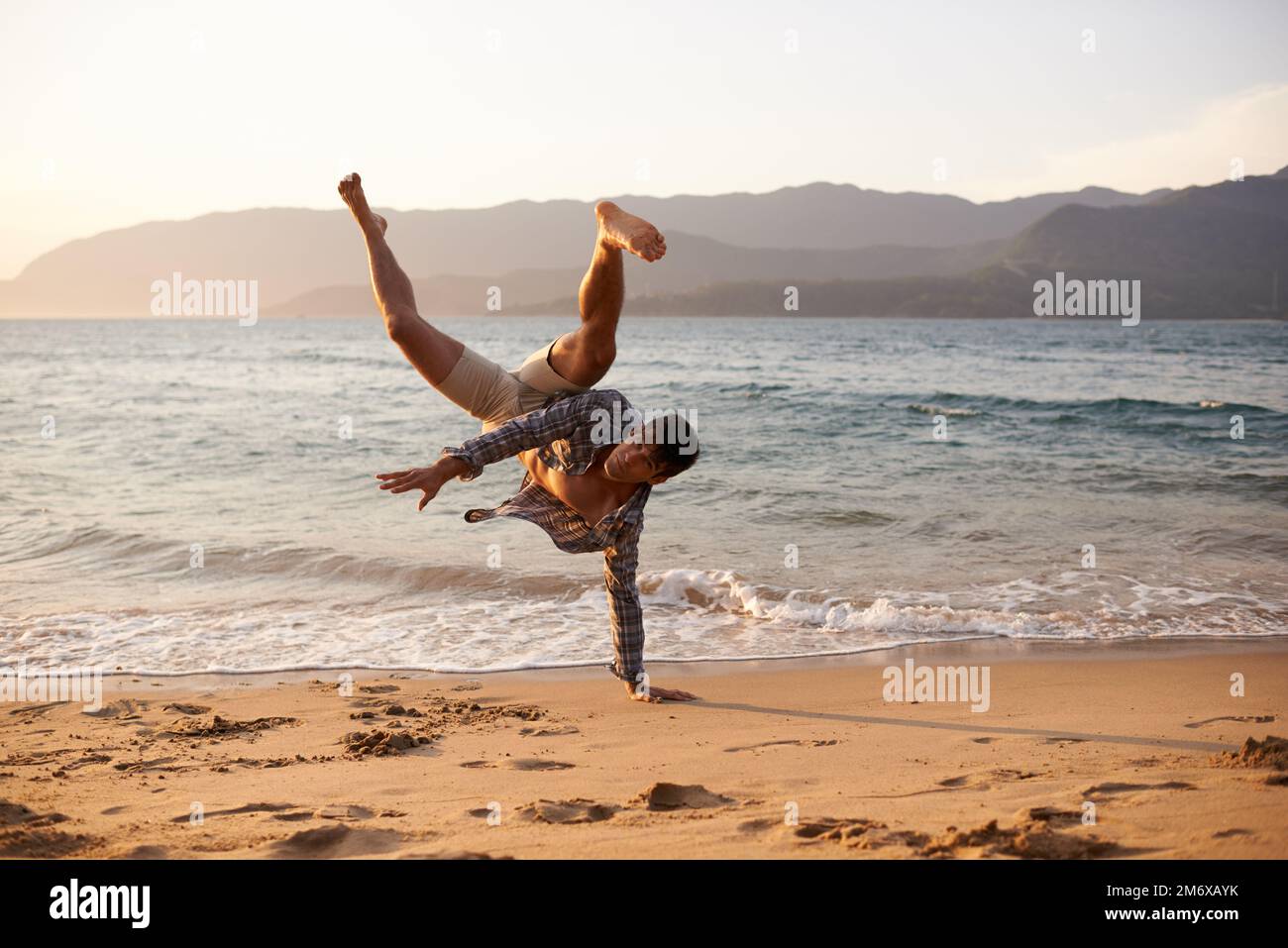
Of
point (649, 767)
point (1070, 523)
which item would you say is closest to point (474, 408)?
point (649, 767)

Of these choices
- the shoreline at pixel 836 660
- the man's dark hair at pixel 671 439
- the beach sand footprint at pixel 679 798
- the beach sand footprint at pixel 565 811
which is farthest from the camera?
the shoreline at pixel 836 660

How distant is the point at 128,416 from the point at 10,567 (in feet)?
47.7

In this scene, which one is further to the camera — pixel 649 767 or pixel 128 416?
pixel 128 416

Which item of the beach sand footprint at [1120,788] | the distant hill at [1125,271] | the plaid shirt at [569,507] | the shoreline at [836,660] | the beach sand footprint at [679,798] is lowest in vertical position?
the shoreline at [836,660]

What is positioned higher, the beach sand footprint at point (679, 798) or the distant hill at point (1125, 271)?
the distant hill at point (1125, 271)

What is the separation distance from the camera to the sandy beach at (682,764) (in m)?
3.34

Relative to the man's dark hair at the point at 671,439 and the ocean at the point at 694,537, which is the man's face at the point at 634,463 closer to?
the man's dark hair at the point at 671,439

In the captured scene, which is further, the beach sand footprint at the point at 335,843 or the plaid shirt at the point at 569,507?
the plaid shirt at the point at 569,507

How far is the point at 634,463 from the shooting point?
4.25 meters

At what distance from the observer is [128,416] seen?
22500 mm

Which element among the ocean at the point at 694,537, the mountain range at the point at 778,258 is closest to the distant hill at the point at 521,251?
the mountain range at the point at 778,258

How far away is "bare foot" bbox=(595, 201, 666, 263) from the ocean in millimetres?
3510
